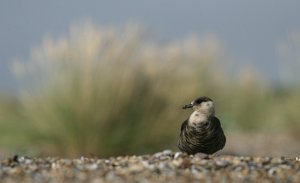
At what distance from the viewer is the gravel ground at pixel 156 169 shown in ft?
17.6

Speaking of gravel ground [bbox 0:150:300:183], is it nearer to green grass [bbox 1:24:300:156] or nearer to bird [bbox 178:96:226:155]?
bird [bbox 178:96:226:155]

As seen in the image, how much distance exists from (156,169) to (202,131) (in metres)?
0.64

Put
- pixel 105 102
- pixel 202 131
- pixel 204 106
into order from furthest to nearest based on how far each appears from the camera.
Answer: pixel 105 102, pixel 204 106, pixel 202 131

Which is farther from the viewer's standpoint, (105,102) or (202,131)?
(105,102)

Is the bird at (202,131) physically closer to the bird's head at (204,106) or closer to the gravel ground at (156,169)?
the bird's head at (204,106)

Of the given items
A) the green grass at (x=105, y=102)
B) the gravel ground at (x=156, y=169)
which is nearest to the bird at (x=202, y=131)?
the gravel ground at (x=156, y=169)

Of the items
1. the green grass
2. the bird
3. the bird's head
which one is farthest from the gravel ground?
the green grass

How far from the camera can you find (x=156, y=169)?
560 cm

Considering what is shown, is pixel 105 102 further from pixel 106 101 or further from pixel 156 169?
pixel 156 169

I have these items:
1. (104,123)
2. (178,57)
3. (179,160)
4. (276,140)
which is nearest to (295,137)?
(276,140)

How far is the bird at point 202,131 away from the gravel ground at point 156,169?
12 cm

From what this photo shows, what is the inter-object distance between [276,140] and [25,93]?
5.62 metres

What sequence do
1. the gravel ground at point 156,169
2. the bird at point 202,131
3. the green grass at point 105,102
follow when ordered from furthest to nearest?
the green grass at point 105,102
the bird at point 202,131
the gravel ground at point 156,169

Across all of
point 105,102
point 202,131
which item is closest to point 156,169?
point 202,131
